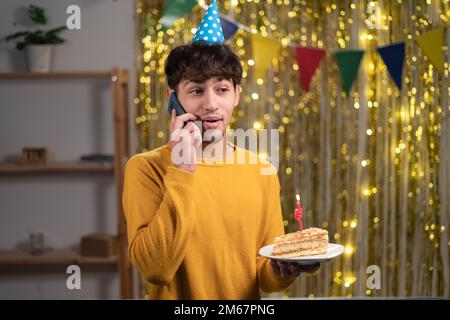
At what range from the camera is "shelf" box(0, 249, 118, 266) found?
6.39 ft

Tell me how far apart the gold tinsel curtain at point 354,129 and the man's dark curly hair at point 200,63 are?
36.8 inches

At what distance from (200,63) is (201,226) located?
279 millimetres

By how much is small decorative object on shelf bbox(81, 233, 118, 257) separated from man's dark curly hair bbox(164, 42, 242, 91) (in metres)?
1.03

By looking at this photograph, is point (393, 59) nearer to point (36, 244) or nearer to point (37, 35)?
point (37, 35)

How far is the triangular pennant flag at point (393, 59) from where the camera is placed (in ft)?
6.17

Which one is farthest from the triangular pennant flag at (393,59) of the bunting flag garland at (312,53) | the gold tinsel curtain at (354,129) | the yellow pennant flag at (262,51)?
the yellow pennant flag at (262,51)

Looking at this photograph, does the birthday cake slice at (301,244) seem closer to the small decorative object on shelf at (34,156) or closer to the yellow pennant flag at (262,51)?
the yellow pennant flag at (262,51)

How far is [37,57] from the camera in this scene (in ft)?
6.47

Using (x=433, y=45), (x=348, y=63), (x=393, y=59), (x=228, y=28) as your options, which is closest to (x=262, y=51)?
(x=228, y=28)

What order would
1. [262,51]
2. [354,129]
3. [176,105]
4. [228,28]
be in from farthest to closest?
[354,129] < [262,51] < [228,28] < [176,105]

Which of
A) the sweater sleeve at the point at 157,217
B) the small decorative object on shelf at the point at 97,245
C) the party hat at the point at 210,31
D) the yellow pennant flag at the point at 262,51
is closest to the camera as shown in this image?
the sweater sleeve at the point at 157,217

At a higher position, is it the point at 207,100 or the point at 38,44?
the point at 38,44

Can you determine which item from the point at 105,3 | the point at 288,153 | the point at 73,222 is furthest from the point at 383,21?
the point at 73,222

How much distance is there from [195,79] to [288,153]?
3.53 feet
